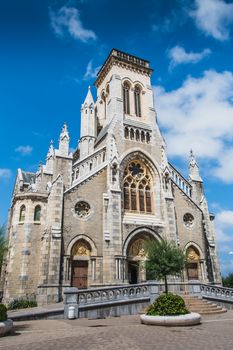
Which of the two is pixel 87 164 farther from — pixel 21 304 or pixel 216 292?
pixel 216 292

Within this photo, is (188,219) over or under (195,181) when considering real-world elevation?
under

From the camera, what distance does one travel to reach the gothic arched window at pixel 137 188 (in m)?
27.8

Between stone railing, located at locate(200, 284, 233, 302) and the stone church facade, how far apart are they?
15.7 ft

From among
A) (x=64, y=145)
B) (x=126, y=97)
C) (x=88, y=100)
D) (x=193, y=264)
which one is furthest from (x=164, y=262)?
(x=88, y=100)

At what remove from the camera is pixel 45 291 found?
20.8 metres

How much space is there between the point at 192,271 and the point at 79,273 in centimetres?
1091

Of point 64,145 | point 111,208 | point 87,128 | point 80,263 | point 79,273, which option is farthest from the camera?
point 87,128

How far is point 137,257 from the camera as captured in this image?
25.9 metres

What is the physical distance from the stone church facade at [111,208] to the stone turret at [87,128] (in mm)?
114

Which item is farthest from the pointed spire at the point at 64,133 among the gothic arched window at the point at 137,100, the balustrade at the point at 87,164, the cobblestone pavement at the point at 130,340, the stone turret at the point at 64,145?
the cobblestone pavement at the point at 130,340

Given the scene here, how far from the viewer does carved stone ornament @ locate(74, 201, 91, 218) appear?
24.3 metres

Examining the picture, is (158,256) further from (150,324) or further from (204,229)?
(204,229)

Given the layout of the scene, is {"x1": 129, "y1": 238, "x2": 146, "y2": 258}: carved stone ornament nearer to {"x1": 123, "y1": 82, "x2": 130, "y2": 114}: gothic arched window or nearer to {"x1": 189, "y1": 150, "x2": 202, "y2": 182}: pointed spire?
{"x1": 189, "y1": 150, "x2": 202, "y2": 182}: pointed spire

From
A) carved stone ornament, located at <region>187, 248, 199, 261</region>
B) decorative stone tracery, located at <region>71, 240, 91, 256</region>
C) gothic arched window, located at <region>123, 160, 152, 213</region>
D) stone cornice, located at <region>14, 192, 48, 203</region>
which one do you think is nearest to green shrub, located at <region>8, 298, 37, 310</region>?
decorative stone tracery, located at <region>71, 240, 91, 256</region>
